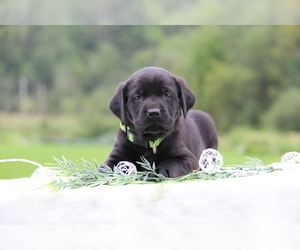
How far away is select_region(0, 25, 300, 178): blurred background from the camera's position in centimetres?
1900

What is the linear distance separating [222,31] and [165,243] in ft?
67.7

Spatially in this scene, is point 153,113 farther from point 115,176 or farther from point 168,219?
point 168,219

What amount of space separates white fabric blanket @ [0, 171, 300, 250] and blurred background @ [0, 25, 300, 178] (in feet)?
51.3

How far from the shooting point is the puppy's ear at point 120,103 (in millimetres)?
2764

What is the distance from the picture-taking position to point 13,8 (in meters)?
16.5

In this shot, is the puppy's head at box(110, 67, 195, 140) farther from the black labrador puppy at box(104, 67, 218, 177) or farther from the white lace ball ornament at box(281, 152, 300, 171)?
the white lace ball ornament at box(281, 152, 300, 171)

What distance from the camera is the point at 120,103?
110 inches

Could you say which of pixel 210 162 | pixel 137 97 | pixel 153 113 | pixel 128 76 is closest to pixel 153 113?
pixel 153 113

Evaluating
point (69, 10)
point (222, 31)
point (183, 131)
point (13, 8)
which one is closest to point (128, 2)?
point (69, 10)

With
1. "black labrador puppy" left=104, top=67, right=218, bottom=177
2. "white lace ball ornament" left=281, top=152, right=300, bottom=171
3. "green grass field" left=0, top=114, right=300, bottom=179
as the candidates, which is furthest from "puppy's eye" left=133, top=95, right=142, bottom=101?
"green grass field" left=0, top=114, right=300, bottom=179

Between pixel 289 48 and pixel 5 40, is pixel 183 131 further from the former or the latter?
pixel 5 40

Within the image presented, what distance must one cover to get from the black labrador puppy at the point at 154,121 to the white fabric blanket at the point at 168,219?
641 millimetres

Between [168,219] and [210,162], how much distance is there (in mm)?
401

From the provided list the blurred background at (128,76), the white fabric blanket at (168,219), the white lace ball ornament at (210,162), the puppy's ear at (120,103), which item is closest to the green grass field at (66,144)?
the blurred background at (128,76)
